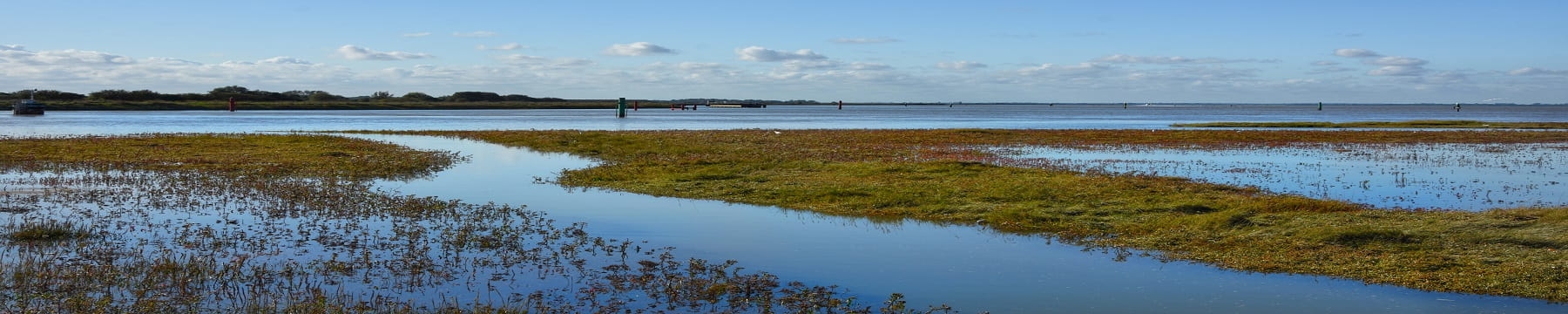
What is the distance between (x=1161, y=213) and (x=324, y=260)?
14.0 metres

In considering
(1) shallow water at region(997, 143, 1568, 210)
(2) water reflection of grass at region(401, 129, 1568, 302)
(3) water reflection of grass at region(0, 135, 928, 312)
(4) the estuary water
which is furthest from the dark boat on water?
(4) the estuary water

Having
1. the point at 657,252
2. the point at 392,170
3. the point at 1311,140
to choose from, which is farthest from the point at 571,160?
the point at 1311,140

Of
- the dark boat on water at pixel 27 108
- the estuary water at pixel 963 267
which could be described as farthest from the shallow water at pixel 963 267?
the dark boat on water at pixel 27 108

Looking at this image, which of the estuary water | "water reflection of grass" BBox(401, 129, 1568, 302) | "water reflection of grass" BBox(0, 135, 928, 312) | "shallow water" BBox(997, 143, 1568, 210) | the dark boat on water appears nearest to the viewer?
"water reflection of grass" BBox(0, 135, 928, 312)

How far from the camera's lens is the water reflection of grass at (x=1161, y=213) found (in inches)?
563

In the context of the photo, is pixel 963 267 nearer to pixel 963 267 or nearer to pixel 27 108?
pixel 963 267

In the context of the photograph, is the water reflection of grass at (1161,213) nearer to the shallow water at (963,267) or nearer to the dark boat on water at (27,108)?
the shallow water at (963,267)

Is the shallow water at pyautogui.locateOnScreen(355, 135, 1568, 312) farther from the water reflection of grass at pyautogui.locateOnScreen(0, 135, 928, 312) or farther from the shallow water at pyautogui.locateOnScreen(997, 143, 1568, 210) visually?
the shallow water at pyautogui.locateOnScreen(997, 143, 1568, 210)

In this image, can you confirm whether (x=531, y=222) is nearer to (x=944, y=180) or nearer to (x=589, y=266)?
(x=589, y=266)

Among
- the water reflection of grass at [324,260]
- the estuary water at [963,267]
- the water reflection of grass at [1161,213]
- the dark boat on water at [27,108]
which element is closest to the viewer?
the water reflection of grass at [324,260]

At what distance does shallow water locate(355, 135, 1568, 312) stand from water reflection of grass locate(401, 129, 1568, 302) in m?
0.82

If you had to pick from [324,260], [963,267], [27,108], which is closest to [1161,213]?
[963,267]

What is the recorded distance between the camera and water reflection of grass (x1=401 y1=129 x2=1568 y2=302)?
46.9 ft

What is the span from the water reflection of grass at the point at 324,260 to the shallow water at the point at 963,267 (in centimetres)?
93
